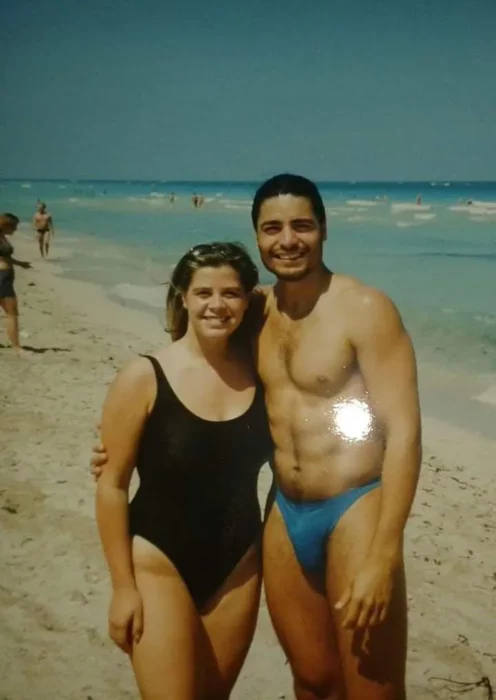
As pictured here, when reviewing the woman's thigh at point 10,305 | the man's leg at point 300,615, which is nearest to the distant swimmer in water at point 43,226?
the woman's thigh at point 10,305

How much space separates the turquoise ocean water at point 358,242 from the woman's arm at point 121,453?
348 mm

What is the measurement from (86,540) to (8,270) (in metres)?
0.77

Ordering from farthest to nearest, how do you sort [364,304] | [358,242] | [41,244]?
[41,244]
[358,242]
[364,304]

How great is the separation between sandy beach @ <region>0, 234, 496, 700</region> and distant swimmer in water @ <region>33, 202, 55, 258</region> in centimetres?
6

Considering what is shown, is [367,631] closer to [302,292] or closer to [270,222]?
[302,292]

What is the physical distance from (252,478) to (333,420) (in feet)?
0.71

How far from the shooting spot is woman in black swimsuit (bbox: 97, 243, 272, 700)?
138 centimetres

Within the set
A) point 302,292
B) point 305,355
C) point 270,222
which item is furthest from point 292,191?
point 305,355

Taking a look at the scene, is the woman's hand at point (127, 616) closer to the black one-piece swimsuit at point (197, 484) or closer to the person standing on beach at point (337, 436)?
the black one-piece swimsuit at point (197, 484)

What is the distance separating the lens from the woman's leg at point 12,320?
1.97 m

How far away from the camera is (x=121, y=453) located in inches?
55.3

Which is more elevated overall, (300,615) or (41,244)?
(41,244)

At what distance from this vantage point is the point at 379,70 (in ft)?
5.81

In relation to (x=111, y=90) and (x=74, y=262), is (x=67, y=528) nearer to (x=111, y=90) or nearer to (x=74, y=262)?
(x=74, y=262)
